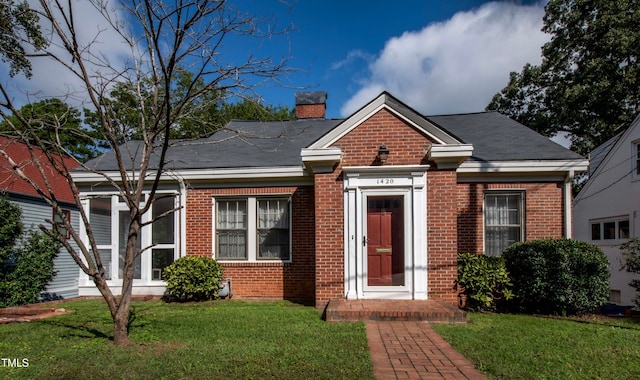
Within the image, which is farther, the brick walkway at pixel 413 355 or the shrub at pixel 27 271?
the shrub at pixel 27 271

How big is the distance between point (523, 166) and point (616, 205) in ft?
19.1

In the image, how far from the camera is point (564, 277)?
762 cm

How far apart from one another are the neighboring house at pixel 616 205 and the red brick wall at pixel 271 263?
8352 mm

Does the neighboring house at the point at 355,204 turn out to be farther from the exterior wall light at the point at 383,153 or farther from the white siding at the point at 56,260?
the white siding at the point at 56,260

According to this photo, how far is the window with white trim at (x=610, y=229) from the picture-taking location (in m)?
12.3

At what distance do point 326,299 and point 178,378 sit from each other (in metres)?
4.31

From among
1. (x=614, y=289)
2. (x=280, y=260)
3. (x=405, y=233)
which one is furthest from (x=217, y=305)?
(x=614, y=289)

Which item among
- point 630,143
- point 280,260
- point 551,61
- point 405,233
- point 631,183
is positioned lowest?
point 280,260

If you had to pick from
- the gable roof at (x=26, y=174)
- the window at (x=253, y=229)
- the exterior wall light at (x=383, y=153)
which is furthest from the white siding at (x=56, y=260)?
the exterior wall light at (x=383, y=153)

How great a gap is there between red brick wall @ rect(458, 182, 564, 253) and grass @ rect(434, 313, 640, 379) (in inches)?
89.5

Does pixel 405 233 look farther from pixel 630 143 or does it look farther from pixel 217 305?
pixel 630 143

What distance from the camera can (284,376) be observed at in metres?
4.31

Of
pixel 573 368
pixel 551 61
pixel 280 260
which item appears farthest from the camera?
pixel 551 61

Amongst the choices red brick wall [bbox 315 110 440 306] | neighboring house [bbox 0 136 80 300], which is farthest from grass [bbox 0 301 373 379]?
neighboring house [bbox 0 136 80 300]
